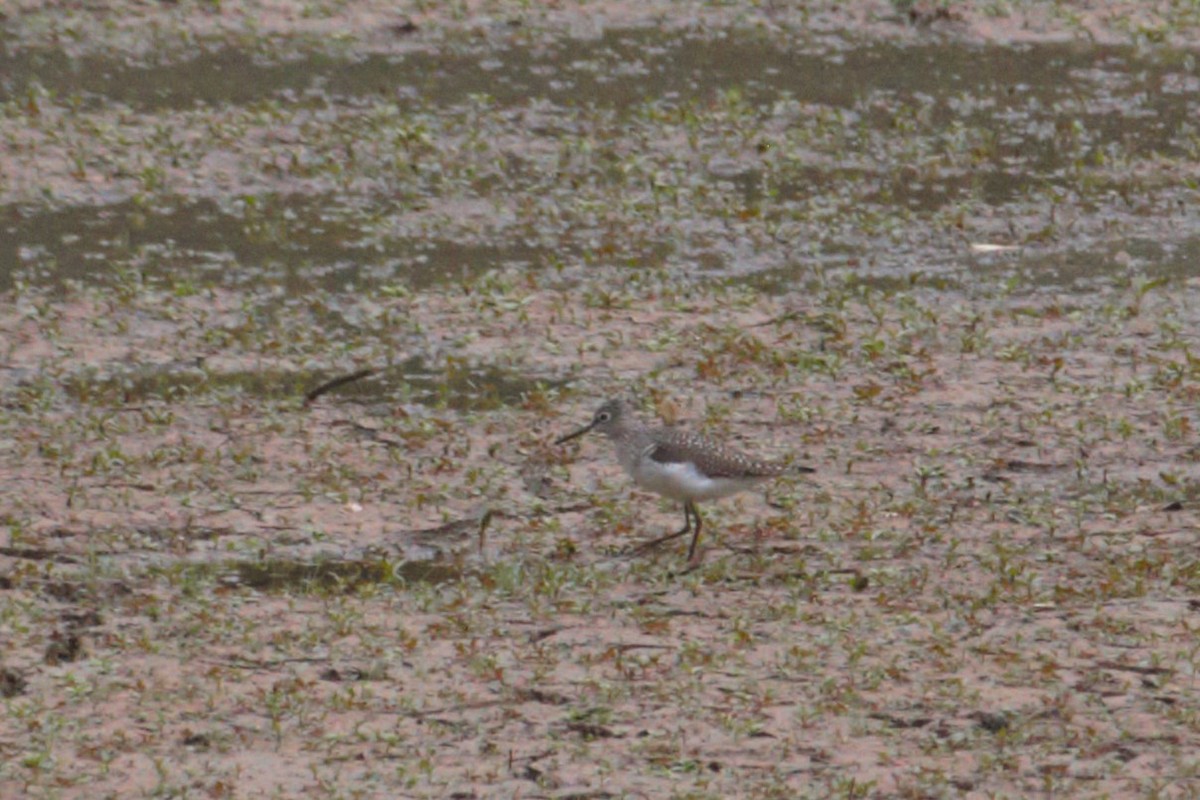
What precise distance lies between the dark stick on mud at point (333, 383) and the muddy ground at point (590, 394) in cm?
10

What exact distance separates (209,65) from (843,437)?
757cm

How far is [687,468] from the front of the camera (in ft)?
30.4

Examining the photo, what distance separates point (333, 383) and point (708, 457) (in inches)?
97.8

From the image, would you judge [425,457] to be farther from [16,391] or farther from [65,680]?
[65,680]

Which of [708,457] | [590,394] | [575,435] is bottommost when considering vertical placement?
[590,394]

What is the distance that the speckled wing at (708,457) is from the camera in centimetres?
926

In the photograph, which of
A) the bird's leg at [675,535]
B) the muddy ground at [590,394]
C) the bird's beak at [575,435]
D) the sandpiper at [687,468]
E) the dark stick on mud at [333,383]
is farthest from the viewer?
the dark stick on mud at [333,383]

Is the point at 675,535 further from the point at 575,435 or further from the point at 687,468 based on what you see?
the point at 575,435

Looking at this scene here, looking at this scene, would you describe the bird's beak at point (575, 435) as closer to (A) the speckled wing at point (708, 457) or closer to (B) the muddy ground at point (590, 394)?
(B) the muddy ground at point (590, 394)

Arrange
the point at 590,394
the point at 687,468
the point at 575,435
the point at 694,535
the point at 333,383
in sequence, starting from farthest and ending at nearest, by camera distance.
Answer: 1. the point at 590,394
2. the point at 333,383
3. the point at 575,435
4. the point at 694,535
5. the point at 687,468

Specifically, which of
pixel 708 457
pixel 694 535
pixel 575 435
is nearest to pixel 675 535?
pixel 694 535

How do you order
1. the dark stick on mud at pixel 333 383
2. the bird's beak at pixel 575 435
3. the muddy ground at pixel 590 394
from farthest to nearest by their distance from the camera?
the dark stick on mud at pixel 333 383, the bird's beak at pixel 575 435, the muddy ground at pixel 590 394

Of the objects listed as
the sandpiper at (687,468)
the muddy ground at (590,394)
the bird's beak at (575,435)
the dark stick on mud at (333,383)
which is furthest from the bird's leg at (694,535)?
the dark stick on mud at (333,383)

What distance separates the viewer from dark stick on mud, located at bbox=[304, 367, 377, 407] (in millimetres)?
10914
